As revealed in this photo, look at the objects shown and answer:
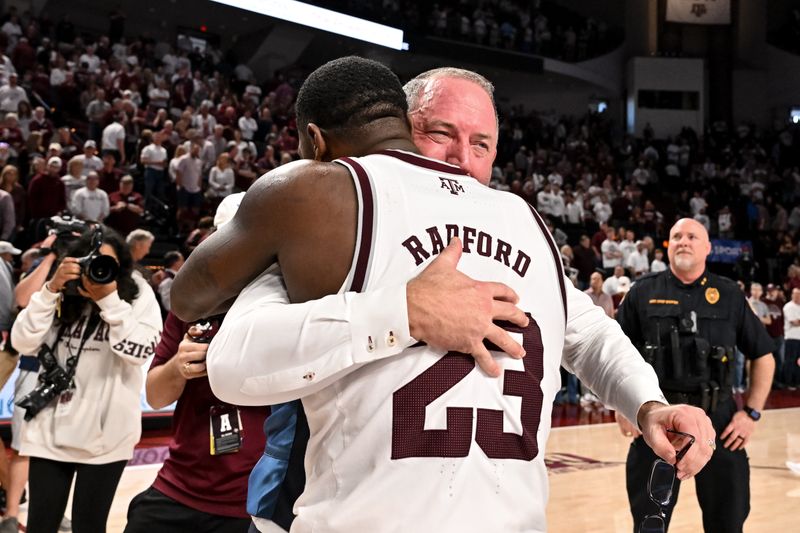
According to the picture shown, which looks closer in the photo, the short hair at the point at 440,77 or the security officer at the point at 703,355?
the short hair at the point at 440,77

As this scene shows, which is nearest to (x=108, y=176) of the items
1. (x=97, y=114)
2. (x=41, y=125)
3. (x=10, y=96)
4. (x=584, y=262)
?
(x=41, y=125)

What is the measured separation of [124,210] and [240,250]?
994cm

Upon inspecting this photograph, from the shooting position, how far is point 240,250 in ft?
5.34

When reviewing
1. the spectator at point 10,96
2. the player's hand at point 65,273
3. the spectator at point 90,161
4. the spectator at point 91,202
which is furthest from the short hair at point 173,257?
the player's hand at point 65,273

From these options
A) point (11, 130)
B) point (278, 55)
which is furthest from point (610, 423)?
point (278, 55)

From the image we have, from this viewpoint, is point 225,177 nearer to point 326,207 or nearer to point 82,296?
point 82,296

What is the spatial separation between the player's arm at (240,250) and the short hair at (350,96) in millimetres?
173

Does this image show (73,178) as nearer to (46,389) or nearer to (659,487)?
(46,389)

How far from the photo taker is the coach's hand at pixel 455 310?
5.00 feet

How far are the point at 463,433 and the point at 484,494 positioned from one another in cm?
11

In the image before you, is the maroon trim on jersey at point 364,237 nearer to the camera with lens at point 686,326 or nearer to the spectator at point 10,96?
the camera with lens at point 686,326

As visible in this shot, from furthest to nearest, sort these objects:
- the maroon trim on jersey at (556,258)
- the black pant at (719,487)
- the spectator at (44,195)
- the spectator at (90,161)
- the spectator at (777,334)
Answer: the spectator at (777,334) → the spectator at (90,161) → the spectator at (44,195) → the black pant at (719,487) → the maroon trim on jersey at (556,258)

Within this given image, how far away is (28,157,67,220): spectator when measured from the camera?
1021 centimetres

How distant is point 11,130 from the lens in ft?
38.2
